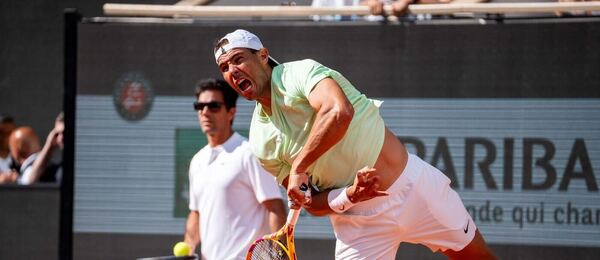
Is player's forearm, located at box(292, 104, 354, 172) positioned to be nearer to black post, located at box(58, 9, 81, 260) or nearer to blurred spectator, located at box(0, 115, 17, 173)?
black post, located at box(58, 9, 81, 260)

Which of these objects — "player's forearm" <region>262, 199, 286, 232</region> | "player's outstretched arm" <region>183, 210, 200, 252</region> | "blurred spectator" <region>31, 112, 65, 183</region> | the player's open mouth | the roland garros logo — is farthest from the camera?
"blurred spectator" <region>31, 112, 65, 183</region>

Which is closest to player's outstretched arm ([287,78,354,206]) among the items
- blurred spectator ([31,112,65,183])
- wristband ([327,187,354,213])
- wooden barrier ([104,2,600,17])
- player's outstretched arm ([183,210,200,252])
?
wristband ([327,187,354,213])

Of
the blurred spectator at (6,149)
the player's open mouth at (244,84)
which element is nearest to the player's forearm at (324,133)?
the player's open mouth at (244,84)

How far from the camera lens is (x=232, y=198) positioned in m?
6.12

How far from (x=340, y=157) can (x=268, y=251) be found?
20.9 inches

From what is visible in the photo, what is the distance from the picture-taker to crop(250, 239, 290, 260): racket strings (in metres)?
4.74

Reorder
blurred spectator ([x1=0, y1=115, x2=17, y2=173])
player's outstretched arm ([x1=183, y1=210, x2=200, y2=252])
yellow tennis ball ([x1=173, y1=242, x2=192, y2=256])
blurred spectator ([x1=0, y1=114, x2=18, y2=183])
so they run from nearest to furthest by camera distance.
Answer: yellow tennis ball ([x1=173, y1=242, x2=192, y2=256]) < player's outstretched arm ([x1=183, y1=210, x2=200, y2=252]) < blurred spectator ([x1=0, y1=114, x2=18, y2=183]) < blurred spectator ([x1=0, y1=115, x2=17, y2=173])

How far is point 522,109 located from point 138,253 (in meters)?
2.61

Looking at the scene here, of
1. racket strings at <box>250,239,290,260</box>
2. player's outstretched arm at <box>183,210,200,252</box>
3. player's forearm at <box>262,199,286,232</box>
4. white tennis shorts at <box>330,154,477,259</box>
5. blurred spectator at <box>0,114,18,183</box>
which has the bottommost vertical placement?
blurred spectator at <box>0,114,18,183</box>

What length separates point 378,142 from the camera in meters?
4.66

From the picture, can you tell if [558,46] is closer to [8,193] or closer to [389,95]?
[389,95]

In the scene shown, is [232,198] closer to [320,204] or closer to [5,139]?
[320,204]

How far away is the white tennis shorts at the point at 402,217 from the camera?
480 centimetres

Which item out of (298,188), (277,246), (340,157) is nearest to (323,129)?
(298,188)
